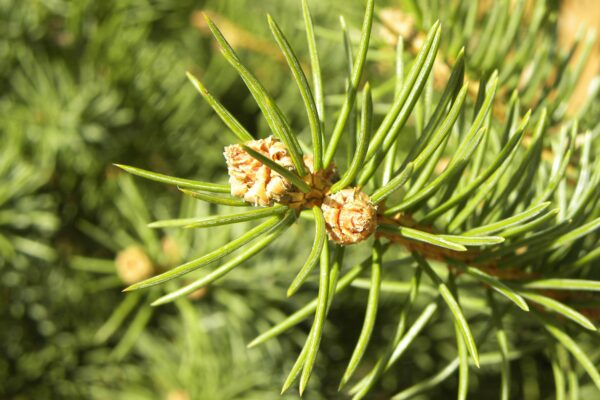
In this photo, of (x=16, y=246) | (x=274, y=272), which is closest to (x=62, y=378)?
(x=16, y=246)

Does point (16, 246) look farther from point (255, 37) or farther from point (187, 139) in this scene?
point (255, 37)

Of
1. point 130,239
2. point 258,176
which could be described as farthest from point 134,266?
point 258,176

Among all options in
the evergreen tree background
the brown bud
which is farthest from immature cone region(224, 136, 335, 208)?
the evergreen tree background

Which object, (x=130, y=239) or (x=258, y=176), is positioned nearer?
(x=258, y=176)

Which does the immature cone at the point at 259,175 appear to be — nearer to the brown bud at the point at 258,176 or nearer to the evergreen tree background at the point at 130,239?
the brown bud at the point at 258,176

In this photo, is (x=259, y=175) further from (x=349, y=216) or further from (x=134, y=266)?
(x=134, y=266)

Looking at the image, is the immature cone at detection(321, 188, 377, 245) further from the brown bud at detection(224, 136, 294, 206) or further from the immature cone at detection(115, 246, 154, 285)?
the immature cone at detection(115, 246, 154, 285)

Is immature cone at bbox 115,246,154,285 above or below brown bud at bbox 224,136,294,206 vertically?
below
